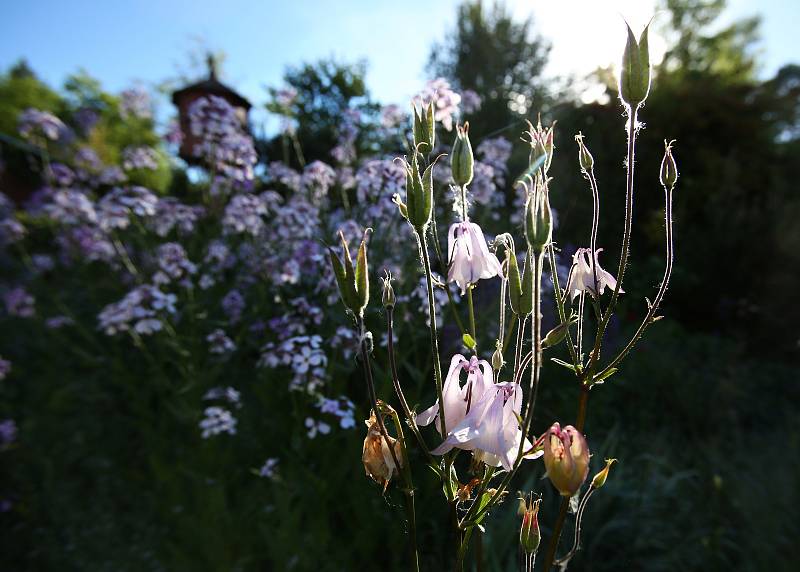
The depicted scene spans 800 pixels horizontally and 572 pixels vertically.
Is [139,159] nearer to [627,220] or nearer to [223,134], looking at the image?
[223,134]

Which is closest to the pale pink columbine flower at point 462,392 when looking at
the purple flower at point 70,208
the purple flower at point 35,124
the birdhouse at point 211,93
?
the purple flower at point 70,208

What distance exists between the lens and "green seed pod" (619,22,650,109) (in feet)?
2.09

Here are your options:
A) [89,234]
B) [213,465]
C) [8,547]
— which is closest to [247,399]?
[213,465]

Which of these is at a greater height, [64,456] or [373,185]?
[373,185]

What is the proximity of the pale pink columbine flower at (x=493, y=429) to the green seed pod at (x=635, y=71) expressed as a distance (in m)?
0.37

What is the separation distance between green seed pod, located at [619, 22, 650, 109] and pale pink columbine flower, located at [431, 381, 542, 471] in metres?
0.37

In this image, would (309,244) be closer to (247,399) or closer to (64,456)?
(247,399)

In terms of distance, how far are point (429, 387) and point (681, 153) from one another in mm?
6919

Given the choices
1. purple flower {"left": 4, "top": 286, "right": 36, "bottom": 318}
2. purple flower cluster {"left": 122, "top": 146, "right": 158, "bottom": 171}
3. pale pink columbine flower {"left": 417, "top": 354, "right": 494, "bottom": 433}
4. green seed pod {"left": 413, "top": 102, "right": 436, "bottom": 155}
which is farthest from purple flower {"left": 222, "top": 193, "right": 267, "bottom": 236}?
pale pink columbine flower {"left": 417, "top": 354, "right": 494, "bottom": 433}

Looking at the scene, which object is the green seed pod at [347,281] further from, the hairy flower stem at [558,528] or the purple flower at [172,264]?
the purple flower at [172,264]

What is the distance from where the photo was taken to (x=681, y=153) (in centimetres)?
795

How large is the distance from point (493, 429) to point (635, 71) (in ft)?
1.46

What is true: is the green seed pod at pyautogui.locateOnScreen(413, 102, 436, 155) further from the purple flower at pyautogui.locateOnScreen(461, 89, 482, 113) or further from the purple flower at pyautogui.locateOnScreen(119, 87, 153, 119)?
the purple flower at pyautogui.locateOnScreen(119, 87, 153, 119)

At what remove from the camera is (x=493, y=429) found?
61cm
